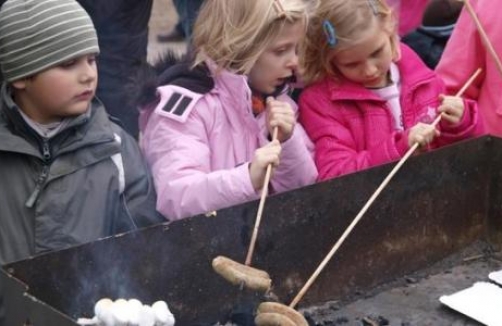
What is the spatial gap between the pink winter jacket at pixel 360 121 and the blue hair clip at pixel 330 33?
0.46ft

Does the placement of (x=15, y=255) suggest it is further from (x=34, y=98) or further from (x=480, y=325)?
(x=480, y=325)

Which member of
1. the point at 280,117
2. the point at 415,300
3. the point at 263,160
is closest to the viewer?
the point at 263,160

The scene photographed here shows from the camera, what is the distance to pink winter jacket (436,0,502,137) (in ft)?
11.0

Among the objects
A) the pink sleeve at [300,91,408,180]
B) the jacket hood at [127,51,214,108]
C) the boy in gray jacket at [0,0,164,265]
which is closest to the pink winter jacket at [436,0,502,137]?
the pink sleeve at [300,91,408,180]

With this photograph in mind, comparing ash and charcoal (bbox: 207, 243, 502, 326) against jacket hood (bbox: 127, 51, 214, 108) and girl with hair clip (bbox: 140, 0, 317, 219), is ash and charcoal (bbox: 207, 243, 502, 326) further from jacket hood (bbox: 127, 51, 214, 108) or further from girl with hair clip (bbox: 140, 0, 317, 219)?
jacket hood (bbox: 127, 51, 214, 108)

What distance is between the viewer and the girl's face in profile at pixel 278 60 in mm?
2922

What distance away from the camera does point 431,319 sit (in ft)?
9.59

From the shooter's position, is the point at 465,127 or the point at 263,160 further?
the point at 465,127

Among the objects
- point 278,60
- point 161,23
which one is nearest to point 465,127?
point 278,60

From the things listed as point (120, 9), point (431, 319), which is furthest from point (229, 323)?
point (120, 9)

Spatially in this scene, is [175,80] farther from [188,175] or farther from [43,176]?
[43,176]

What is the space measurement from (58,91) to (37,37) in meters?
0.15

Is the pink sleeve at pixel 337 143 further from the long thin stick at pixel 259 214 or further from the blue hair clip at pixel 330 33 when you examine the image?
the long thin stick at pixel 259 214

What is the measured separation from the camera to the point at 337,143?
3135 mm
